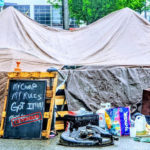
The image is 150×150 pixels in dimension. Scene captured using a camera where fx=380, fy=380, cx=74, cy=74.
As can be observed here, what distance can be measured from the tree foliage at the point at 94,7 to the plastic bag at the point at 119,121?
20.3 m

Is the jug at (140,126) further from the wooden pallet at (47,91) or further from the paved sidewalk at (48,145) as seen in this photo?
the wooden pallet at (47,91)

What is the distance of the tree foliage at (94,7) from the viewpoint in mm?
27922

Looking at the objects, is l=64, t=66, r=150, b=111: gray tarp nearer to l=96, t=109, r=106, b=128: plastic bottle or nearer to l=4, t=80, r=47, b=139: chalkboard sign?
l=96, t=109, r=106, b=128: plastic bottle

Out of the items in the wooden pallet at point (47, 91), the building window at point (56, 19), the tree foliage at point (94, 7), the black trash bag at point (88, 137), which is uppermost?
the building window at point (56, 19)

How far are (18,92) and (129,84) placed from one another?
3.21 metres

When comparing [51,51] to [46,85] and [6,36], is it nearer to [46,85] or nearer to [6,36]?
[6,36]

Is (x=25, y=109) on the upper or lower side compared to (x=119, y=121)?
upper

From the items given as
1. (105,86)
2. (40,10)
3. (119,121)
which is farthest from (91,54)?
(40,10)

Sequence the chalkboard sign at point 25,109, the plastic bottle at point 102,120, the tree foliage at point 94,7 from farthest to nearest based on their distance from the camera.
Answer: the tree foliage at point 94,7
the plastic bottle at point 102,120
the chalkboard sign at point 25,109

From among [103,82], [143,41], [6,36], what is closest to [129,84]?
[103,82]

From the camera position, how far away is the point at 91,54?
10469mm

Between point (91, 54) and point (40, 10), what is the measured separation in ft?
108

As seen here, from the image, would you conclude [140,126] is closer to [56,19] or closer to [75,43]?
[75,43]

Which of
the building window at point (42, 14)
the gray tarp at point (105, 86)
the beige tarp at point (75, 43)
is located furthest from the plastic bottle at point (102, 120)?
the building window at point (42, 14)
